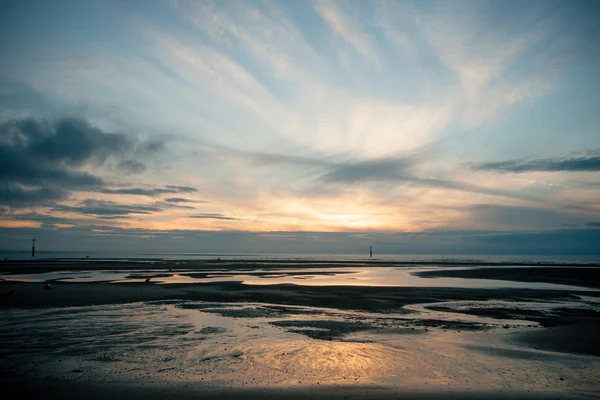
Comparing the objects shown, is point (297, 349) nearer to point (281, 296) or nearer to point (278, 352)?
point (278, 352)

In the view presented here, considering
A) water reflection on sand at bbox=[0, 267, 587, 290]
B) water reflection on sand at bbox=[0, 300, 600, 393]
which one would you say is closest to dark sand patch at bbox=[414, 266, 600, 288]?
water reflection on sand at bbox=[0, 267, 587, 290]

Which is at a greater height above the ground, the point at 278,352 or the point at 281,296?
the point at 278,352

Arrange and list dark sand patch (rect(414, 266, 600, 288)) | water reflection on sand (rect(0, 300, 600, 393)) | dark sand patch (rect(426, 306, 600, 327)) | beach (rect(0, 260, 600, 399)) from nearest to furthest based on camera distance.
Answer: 1. beach (rect(0, 260, 600, 399))
2. water reflection on sand (rect(0, 300, 600, 393))
3. dark sand patch (rect(426, 306, 600, 327))
4. dark sand patch (rect(414, 266, 600, 288))

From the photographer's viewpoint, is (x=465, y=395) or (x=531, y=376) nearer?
(x=465, y=395)

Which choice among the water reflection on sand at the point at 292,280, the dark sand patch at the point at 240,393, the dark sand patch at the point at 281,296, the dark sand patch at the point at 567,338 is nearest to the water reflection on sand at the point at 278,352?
the dark sand patch at the point at 240,393

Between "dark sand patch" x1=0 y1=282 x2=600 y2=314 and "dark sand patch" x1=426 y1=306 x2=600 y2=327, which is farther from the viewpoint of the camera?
"dark sand patch" x1=0 y1=282 x2=600 y2=314

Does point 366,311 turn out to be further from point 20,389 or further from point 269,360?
point 20,389

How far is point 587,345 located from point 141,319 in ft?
68.0

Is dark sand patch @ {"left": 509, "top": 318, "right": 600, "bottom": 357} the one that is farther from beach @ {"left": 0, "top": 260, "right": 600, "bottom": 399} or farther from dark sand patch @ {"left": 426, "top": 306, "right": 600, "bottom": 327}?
dark sand patch @ {"left": 426, "top": 306, "right": 600, "bottom": 327}

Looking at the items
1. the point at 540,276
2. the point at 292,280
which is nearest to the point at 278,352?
the point at 292,280

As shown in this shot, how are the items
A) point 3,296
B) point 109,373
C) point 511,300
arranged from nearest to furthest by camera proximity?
point 109,373 → point 3,296 → point 511,300

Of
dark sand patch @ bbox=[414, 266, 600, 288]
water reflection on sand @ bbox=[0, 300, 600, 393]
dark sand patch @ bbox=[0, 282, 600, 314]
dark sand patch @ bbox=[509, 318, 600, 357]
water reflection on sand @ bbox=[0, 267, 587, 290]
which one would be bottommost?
dark sand patch @ bbox=[414, 266, 600, 288]

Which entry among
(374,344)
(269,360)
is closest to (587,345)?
(374,344)

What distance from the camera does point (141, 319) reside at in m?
20.3
